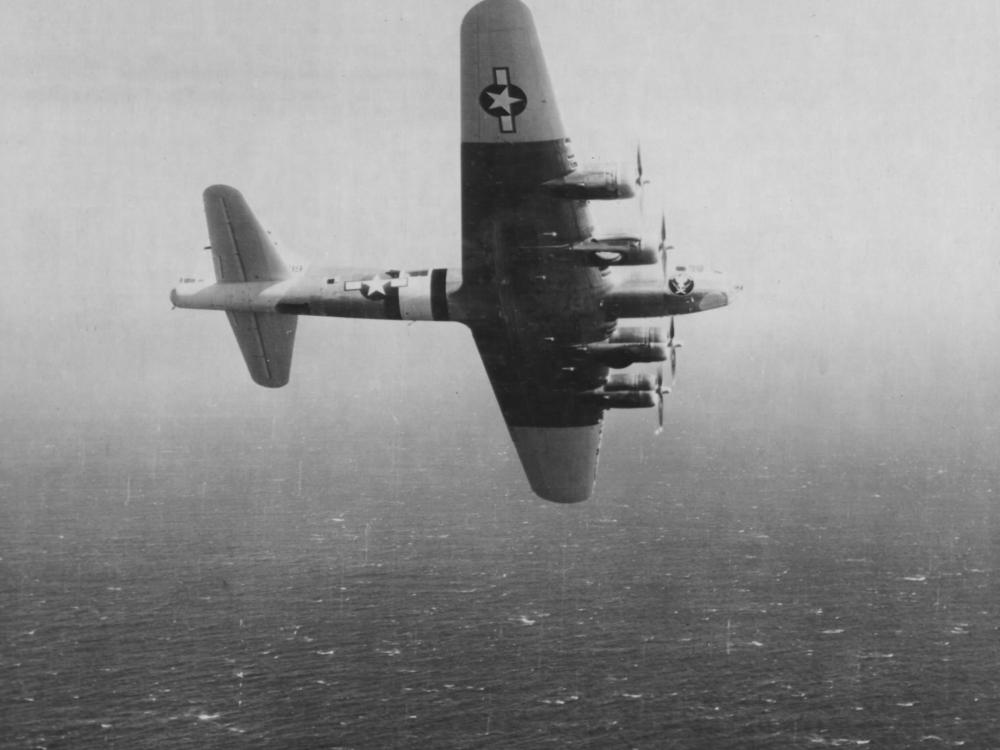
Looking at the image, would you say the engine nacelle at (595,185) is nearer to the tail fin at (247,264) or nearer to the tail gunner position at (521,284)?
the tail gunner position at (521,284)

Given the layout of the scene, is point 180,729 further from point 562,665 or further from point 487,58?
point 487,58

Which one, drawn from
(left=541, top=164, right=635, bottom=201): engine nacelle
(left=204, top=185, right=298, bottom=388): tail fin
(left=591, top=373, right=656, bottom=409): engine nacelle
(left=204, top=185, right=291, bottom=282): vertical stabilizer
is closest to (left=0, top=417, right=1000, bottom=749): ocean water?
(left=204, top=185, right=298, bottom=388): tail fin

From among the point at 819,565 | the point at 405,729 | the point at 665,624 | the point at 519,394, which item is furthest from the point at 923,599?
the point at 519,394

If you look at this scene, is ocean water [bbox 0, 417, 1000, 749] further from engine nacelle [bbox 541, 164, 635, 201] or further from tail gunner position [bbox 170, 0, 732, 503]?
engine nacelle [bbox 541, 164, 635, 201]

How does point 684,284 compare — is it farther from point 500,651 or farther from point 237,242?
point 500,651

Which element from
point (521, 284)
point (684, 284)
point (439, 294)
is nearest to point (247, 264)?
point (439, 294)

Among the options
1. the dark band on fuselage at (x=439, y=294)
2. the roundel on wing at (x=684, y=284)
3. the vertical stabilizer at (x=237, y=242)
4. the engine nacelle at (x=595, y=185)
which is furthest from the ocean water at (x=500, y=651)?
the engine nacelle at (x=595, y=185)

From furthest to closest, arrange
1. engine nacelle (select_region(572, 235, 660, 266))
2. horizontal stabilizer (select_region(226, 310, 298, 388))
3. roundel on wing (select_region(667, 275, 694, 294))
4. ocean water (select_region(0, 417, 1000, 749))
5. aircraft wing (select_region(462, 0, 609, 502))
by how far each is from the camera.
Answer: ocean water (select_region(0, 417, 1000, 749)) < horizontal stabilizer (select_region(226, 310, 298, 388)) < roundel on wing (select_region(667, 275, 694, 294)) < engine nacelle (select_region(572, 235, 660, 266)) < aircraft wing (select_region(462, 0, 609, 502))
